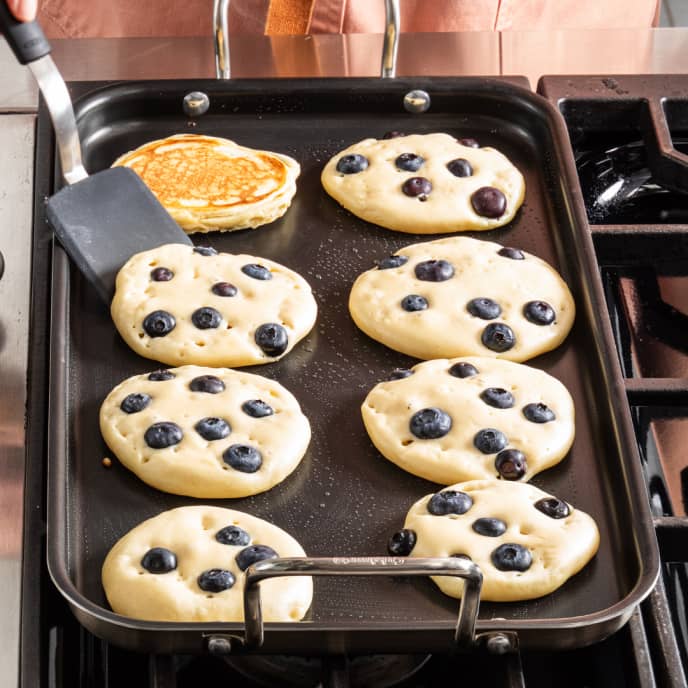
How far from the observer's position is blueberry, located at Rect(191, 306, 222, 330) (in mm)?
1578

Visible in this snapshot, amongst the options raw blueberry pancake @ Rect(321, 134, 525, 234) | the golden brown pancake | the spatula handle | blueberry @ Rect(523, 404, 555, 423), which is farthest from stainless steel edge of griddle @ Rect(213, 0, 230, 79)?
blueberry @ Rect(523, 404, 555, 423)

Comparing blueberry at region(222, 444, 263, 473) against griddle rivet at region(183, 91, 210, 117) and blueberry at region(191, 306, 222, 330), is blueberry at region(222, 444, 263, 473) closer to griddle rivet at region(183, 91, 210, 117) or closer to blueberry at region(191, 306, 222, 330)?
blueberry at region(191, 306, 222, 330)

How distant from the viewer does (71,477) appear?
1.42m

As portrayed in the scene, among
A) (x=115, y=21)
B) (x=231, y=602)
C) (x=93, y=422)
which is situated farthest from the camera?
(x=115, y=21)

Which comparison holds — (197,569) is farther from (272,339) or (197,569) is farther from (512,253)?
(512,253)

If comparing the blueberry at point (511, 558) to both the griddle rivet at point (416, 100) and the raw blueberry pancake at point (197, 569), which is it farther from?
the griddle rivet at point (416, 100)

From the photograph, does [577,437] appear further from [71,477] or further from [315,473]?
[71,477]

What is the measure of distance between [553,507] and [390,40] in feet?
2.86

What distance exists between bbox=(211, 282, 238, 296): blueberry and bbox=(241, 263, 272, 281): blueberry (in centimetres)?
4

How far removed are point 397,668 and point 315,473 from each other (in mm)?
264

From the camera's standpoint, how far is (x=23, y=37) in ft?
4.91

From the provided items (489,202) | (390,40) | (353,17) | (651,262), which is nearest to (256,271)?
(489,202)

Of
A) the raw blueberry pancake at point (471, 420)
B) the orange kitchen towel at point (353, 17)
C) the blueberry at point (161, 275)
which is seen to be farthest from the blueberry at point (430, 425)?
the orange kitchen towel at point (353, 17)

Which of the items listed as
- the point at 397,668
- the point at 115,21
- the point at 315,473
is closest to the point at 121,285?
the point at 315,473
